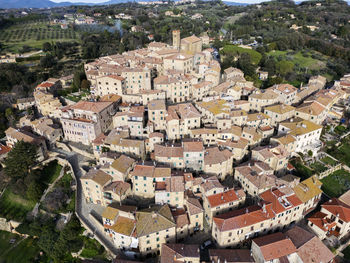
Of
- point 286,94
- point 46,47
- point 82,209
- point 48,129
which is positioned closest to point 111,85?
point 48,129

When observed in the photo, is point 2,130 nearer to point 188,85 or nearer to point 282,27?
point 188,85

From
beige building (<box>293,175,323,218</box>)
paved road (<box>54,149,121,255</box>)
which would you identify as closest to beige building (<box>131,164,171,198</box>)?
paved road (<box>54,149,121,255</box>)

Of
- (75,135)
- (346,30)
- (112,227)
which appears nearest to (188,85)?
(75,135)

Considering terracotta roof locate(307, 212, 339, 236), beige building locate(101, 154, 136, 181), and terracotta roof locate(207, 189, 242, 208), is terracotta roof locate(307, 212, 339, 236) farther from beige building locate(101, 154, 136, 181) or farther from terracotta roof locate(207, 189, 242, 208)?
beige building locate(101, 154, 136, 181)

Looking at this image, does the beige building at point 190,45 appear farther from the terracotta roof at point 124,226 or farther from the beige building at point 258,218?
the terracotta roof at point 124,226

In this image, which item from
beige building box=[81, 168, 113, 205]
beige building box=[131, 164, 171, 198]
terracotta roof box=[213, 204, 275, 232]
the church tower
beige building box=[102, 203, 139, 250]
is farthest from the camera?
the church tower

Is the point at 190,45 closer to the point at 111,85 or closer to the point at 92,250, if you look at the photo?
the point at 111,85

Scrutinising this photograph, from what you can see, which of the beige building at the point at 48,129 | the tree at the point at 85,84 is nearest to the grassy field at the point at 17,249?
the beige building at the point at 48,129
